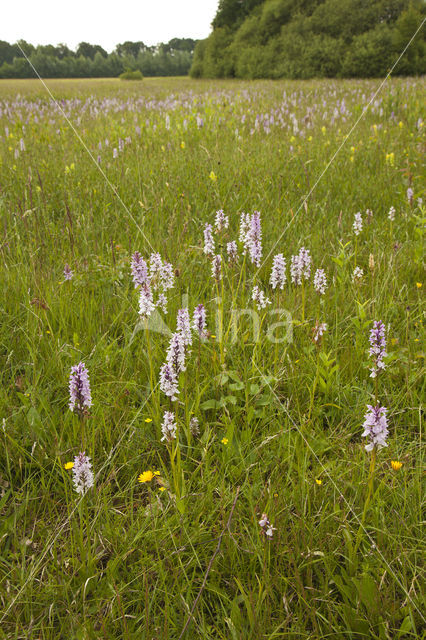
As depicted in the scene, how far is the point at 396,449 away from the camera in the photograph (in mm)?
1822

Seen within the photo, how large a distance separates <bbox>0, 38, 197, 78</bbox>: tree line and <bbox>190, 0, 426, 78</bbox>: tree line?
10.6 meters

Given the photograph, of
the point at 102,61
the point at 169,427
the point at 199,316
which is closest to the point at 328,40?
the point at 102,61

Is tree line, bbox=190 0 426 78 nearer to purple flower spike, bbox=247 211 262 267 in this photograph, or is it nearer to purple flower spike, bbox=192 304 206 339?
purple flower spike, bbox=247 211 262 267

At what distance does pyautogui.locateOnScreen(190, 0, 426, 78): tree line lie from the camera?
2062cm

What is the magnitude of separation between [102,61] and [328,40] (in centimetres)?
2373

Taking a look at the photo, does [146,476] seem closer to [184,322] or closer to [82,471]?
[82,471]

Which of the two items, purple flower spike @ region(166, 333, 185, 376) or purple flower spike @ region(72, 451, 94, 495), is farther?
purple flower spike @ region(166, 333, 185, 376)

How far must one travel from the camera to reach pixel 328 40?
2222 cm

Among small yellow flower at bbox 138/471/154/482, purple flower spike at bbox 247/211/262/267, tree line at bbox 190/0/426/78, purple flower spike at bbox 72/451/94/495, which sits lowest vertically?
small yellow flower at bbox 138/471/154/482

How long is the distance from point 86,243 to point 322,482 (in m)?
2.49

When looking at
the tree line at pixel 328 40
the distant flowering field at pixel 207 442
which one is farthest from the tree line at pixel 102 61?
the distant flowering field at pixel 207 442

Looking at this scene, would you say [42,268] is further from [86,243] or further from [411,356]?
[411,356]

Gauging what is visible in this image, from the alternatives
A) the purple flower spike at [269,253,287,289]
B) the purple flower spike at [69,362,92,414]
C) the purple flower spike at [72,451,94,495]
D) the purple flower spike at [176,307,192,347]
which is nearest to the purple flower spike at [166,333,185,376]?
the purple flower spike at [176,307,192,347]

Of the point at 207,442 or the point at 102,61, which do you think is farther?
the point at 102,61
